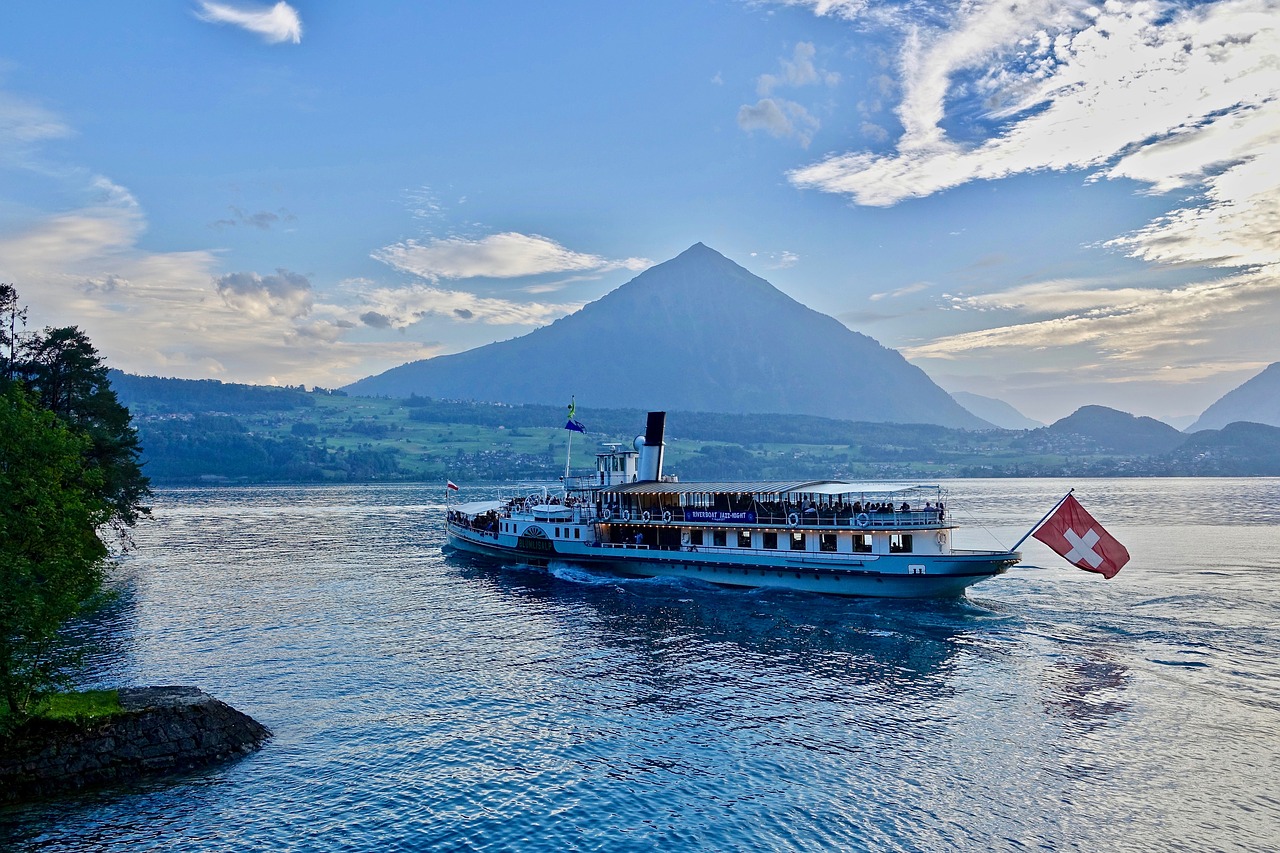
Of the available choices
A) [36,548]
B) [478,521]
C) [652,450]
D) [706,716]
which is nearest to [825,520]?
[652,450]

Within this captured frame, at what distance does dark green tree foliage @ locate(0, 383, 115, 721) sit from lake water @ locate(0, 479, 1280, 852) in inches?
214

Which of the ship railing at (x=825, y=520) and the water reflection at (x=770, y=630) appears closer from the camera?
the water reflection at (x=770, y=630)

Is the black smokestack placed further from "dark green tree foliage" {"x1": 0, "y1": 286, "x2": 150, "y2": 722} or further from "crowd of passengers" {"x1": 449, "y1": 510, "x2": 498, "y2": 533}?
"dark green tree foliage" {"x1": 0, "y1": 286, "x2": 150, "y2": 722}

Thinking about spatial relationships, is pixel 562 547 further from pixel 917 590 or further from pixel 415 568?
pixel 917 590

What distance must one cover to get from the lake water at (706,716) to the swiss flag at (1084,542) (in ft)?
15.7

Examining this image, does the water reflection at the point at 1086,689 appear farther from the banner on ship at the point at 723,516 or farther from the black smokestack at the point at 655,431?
the black smokestack at the point at 655,431

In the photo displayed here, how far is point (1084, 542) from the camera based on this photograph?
47688 millimetres

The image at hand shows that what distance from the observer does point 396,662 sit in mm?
43594

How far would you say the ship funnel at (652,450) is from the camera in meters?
82.8

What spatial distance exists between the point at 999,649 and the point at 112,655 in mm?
54460

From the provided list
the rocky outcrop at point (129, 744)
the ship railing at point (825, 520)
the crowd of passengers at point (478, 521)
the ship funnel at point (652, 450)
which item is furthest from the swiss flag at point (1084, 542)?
the crowd of passengers at point (478, 521)

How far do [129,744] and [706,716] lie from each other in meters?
23.9

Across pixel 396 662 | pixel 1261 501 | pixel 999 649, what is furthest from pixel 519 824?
pixel 1261 501

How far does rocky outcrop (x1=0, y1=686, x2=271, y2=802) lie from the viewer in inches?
1024
